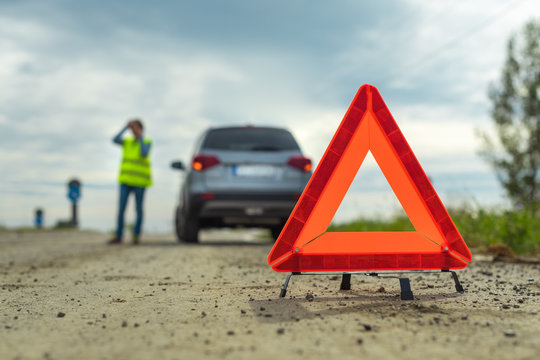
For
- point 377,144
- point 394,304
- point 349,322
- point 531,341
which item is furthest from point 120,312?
point 531,341

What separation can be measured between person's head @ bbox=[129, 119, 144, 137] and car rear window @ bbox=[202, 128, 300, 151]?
212 cm

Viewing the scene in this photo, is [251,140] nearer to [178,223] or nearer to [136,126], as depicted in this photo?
[136,126]

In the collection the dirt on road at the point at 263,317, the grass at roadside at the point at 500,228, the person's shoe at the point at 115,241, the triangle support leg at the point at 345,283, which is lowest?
the person's shoe at the point at 115,241

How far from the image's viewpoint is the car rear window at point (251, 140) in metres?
9.28

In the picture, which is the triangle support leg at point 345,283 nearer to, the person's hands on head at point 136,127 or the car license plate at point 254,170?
the car license plate at point 254,170

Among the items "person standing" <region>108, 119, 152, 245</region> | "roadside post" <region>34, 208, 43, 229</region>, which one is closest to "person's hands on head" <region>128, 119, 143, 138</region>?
"person standing" <region>108, 119, 152, 245</region>

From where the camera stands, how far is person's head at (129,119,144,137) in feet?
36.1

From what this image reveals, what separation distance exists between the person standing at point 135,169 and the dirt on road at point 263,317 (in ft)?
19.3

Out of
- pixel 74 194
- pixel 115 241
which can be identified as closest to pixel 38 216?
pixel 74 194

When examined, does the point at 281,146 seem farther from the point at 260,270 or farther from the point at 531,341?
the point at 531,341

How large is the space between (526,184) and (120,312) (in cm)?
3411

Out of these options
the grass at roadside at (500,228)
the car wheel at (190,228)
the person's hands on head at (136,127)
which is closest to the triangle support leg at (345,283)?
the grass at roadside at (500,228)

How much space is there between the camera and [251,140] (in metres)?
9.31

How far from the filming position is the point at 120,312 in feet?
10.1
